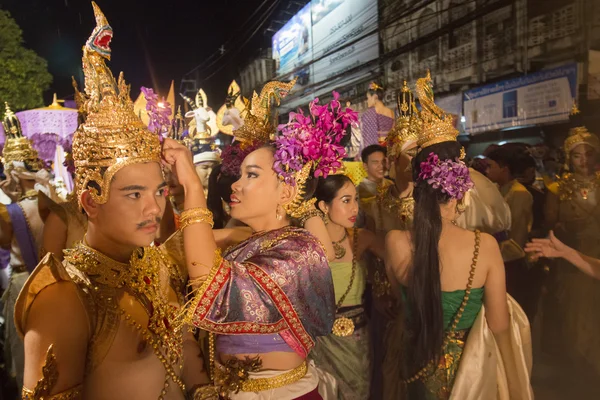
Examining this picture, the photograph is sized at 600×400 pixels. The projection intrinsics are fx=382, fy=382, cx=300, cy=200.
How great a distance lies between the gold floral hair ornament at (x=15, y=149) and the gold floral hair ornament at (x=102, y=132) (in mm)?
3415

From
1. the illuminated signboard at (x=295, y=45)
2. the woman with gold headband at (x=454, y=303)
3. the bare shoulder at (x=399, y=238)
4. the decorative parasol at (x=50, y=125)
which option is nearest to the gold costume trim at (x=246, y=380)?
the woman with gold headband at (x=454, y=303)

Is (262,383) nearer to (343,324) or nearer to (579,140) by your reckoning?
(343,324)

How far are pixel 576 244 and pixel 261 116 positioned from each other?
3.47 metres

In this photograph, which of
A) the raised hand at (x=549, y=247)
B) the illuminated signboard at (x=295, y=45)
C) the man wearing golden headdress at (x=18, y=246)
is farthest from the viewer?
the illuminated signboard at (x=295, y=45)

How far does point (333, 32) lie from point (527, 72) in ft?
13.6

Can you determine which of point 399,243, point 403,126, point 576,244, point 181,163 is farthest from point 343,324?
point 576,244

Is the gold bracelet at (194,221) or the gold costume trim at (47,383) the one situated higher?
the gold bracelet at (194,221)

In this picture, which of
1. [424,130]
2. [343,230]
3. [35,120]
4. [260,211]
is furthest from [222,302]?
[35,120]

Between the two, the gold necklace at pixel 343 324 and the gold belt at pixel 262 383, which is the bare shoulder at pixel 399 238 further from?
the gold belt at pixel 262 383

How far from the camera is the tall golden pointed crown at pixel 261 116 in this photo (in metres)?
1.92

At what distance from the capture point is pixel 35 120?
6199 mm

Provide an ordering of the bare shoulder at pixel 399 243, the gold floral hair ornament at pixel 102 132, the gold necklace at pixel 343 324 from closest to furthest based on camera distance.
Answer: the gold floral hair ornament at pixel 102 132 → the bare shoulder at pixel 399 243 → the gold necklace at pixel 343 324

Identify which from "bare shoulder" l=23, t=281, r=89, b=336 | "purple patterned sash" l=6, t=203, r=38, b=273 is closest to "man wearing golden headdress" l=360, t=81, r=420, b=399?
"bare shoulder" l=23, t=281, r=89, b=336

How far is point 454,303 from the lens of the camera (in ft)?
7.02
